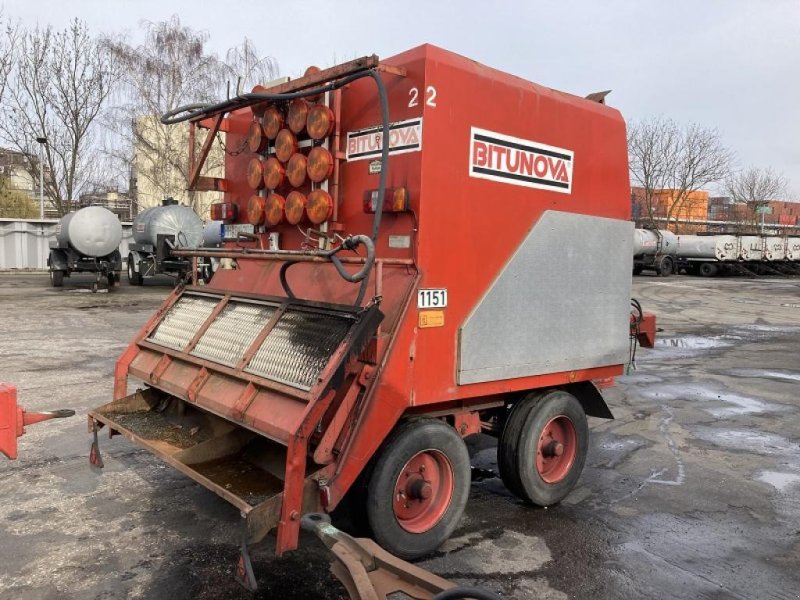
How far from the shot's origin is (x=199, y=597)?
129 inches

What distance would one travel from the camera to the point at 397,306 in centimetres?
353

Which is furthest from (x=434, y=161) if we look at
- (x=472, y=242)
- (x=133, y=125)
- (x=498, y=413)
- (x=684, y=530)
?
(x=133, y=125)

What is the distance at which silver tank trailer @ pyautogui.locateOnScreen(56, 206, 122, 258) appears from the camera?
793 inches

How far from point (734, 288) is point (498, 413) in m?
28.5

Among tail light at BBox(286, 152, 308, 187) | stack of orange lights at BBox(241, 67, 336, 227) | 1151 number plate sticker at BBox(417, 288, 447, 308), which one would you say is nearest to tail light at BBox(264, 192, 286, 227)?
stack of orange lights at BBox(241, 67, 336, 227)

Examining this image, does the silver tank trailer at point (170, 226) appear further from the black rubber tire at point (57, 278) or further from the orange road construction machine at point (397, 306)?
the orange road construction machine at point (397, 306)

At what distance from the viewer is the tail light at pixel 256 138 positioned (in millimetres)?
4504

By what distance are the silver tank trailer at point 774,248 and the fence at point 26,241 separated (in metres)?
36.6

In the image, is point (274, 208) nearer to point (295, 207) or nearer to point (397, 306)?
point (295, 207)

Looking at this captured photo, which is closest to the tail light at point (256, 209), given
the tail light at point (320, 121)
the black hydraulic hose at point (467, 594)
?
the tail light at point (320, 121)

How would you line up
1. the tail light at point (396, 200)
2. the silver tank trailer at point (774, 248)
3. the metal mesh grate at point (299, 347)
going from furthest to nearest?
1. the silver tank trailer at point (774, 248)
2. the tail light at point (396, 200)
3. the metal mesh grate at point (299, 347)

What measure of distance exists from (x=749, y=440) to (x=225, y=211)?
5.87 m

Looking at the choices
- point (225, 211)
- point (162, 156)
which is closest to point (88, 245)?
point (162, 156)

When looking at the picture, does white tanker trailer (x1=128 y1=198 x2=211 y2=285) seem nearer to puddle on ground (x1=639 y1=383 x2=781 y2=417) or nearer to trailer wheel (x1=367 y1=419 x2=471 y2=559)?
puddle on ground (x1=639 y1=383 x2=781 y2=417)
